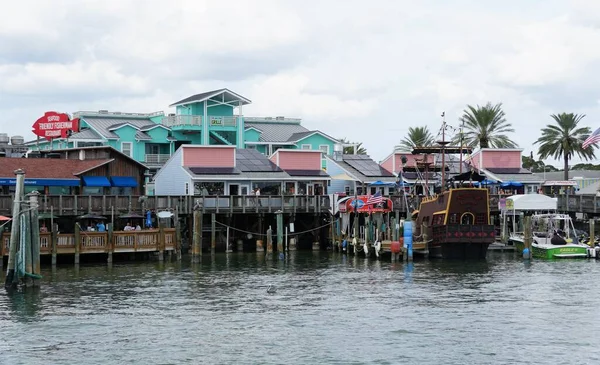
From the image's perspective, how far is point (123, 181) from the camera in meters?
73.1

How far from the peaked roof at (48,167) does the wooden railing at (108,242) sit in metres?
12.3

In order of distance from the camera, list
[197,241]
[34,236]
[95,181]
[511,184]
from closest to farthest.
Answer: [34,236]
[197,241]
[95,181]
[511,184]

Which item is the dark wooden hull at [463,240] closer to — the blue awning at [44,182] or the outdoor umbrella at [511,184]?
the outdoor umbrella at [511,184]

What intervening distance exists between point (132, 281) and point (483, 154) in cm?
4841

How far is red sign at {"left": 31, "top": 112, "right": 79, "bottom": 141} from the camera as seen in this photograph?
8124 centimetres

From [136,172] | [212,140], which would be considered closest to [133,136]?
[212,140]

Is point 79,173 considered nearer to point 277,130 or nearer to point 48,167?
point 48,167

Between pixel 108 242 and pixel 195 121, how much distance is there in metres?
Result: 38.7

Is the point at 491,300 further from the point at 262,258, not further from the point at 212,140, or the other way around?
the point at 212,140

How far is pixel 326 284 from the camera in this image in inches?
1918

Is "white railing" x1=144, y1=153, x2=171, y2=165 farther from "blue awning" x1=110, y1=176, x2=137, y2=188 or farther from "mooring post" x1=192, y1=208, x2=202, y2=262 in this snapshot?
"mooring post" x1=192, y1=208, x2=202, y2=262

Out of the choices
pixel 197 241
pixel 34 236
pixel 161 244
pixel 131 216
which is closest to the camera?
pixel 34 236

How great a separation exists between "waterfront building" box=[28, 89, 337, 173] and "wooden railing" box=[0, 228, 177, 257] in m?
32.7

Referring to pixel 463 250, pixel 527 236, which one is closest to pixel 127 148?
pixel 463 250
